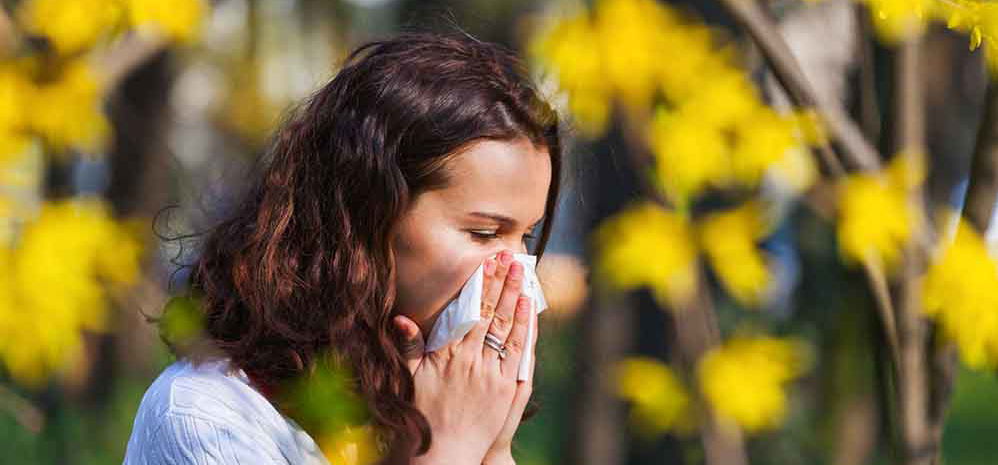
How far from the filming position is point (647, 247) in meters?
2.77

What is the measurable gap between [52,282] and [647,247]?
3.70ft

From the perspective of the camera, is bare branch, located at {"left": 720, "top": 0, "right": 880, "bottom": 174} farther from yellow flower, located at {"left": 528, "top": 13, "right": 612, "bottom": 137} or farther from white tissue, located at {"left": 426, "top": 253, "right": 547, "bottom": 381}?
white tissue, located at {"left": 426, "top": 253, "right": 547, "bottom": 381}

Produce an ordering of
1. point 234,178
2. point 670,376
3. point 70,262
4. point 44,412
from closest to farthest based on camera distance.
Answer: point 234,178 → point 70,262 → point 670,376 → point 44,412

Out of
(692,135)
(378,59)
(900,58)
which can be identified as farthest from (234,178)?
(900,58)

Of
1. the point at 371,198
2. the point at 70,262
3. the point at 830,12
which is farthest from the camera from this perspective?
the point at 830,12

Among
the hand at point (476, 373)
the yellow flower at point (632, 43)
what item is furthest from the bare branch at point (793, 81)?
the hand at point (476, 373)

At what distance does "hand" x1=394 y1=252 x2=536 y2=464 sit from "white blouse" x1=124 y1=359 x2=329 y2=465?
18cm

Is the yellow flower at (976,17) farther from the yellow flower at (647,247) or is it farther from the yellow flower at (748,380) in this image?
the yellow flower at (748,380)

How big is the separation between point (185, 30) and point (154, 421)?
0.85 metres

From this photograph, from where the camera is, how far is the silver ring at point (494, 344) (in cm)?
206

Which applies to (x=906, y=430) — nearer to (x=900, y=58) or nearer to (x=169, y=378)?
(x=900, y=58)

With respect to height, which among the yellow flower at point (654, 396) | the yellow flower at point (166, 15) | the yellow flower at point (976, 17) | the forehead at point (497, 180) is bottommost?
the yellow flower at point (654, 396)

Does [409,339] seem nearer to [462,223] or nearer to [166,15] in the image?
[462,223]

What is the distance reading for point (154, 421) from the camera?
6.18ft
